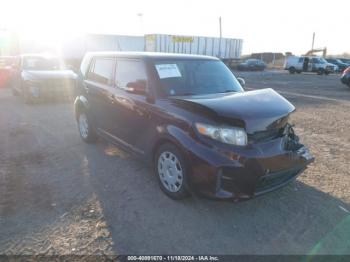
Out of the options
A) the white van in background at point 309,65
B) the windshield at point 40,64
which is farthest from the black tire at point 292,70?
the windshield at point 40,64

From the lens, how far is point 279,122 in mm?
3369

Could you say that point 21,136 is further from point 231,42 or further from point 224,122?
point 231,42

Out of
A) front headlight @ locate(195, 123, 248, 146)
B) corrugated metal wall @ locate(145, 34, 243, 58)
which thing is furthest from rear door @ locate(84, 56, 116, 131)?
corrugated metal wall @ locate(145, 34, 243, 58)

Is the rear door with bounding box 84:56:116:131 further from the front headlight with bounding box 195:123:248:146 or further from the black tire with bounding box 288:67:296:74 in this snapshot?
the black tire with bounding box 288:67:296:74

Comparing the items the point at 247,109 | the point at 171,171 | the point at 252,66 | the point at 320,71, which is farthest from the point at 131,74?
the point at 252,66

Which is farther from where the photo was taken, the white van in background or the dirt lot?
the white van in background

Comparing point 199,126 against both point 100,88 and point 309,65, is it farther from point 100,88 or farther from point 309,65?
point 309,65

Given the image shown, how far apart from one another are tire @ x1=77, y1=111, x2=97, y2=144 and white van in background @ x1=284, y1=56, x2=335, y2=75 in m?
30.4

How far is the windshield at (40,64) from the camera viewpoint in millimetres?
10594

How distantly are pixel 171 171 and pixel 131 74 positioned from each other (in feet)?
5.28

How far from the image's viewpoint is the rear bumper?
3.02m

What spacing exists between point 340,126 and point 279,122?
5110mm

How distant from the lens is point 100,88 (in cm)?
500

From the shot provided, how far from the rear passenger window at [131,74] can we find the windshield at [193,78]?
0.24 metres
